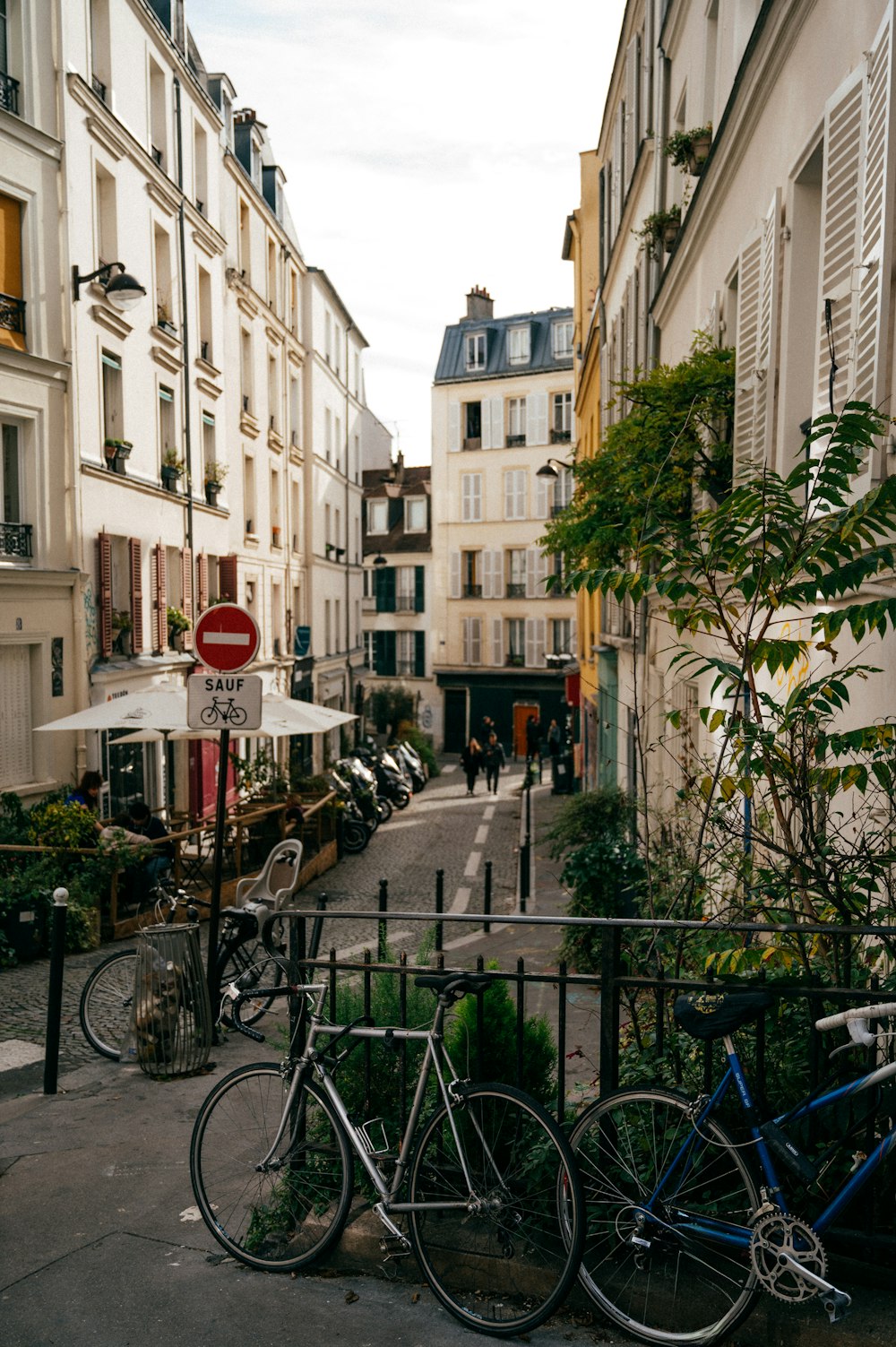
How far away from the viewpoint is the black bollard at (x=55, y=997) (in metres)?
6.42

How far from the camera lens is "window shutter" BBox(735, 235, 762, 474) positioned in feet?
23.6

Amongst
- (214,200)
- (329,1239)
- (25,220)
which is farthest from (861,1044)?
(214,200)

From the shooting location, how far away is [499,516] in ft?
145

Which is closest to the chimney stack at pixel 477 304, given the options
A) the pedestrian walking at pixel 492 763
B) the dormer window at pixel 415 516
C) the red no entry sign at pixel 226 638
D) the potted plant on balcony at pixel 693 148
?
the dormer window at pixel 415 516

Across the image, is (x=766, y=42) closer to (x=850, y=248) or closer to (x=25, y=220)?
(x=850, y=248)

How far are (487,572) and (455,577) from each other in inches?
57.8

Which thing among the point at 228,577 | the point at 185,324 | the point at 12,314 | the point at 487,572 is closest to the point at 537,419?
the point at 487,572

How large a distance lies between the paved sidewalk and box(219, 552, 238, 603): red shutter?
59.4 ft

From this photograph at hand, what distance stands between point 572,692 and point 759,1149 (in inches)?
1080

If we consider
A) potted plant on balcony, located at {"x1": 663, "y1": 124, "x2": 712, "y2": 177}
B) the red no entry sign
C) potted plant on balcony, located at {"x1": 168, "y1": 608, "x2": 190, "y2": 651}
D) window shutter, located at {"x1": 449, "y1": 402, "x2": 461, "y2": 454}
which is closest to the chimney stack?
window shutter, located at {"x1": 449, "y1": 402, "x2": 461, "y2": 454}

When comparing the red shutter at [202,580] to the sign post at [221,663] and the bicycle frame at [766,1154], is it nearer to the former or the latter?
the sign post at [221,663]

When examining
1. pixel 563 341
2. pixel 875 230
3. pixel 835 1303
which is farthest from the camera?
pixel 563 341

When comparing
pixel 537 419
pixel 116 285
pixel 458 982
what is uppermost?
pixel 537 419

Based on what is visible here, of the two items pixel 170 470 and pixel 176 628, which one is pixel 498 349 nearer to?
pixel 170 470
